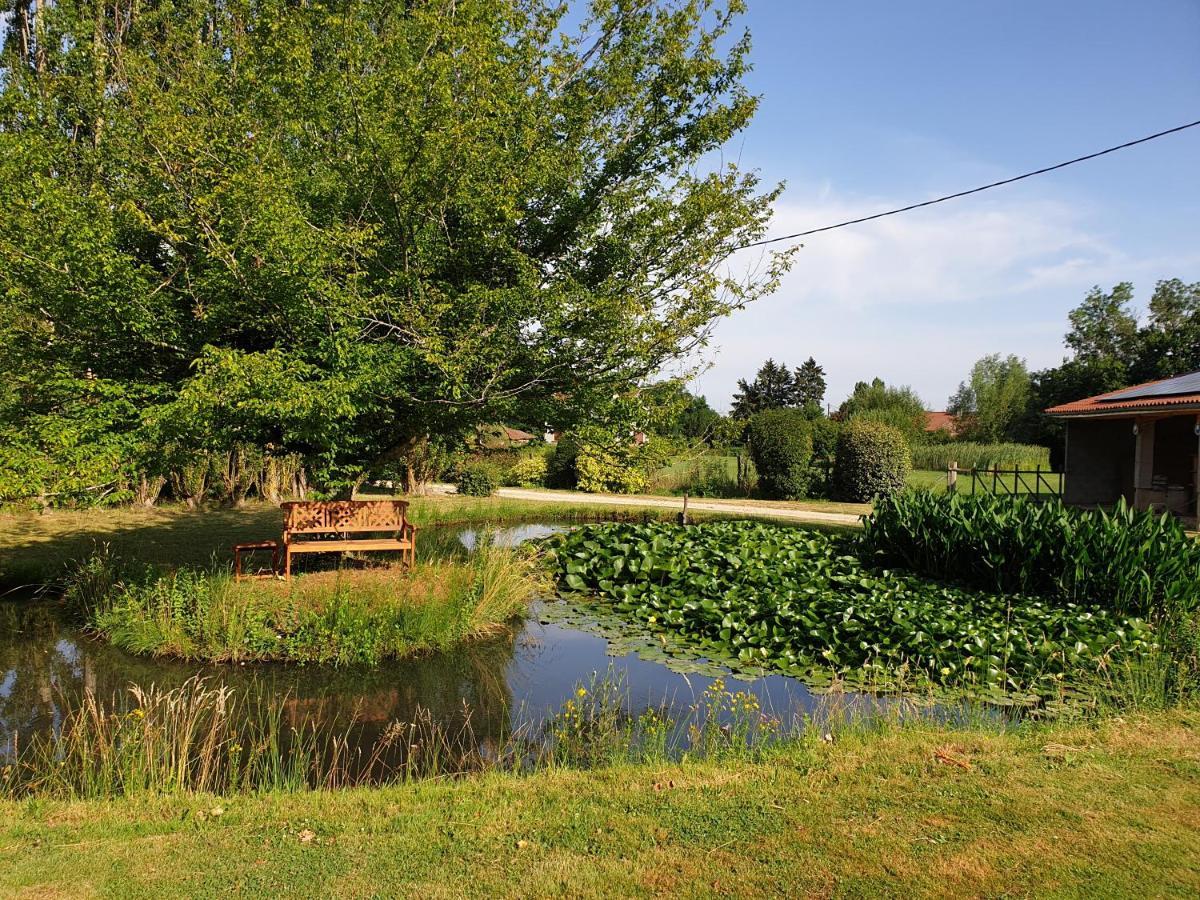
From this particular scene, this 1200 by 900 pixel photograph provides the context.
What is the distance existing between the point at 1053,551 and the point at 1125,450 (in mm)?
17065

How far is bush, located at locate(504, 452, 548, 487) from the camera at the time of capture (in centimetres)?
2898

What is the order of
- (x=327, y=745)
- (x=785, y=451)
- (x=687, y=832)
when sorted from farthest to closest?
1. (x=785, y=451)
2. (x=327, y=745)
3. (x=687, y=832)

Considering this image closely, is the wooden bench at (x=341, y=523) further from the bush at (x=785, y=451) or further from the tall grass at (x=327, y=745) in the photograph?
the bush at (x=785, y=451)

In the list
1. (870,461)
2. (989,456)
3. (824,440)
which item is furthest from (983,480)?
(989,456)

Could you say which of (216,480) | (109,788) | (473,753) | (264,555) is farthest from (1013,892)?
(216,480)

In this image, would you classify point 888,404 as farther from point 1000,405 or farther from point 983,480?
point 983,480

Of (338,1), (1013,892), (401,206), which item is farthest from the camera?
(338,1)

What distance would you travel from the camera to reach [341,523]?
9719mm

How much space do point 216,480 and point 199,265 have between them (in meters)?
11.5

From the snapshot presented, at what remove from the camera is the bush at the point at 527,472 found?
95.1 ft

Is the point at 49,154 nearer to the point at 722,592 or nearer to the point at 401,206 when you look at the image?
the point at 401,206

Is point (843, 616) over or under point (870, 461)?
under

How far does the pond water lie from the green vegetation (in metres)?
0.64

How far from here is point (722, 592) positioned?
32.1ft
